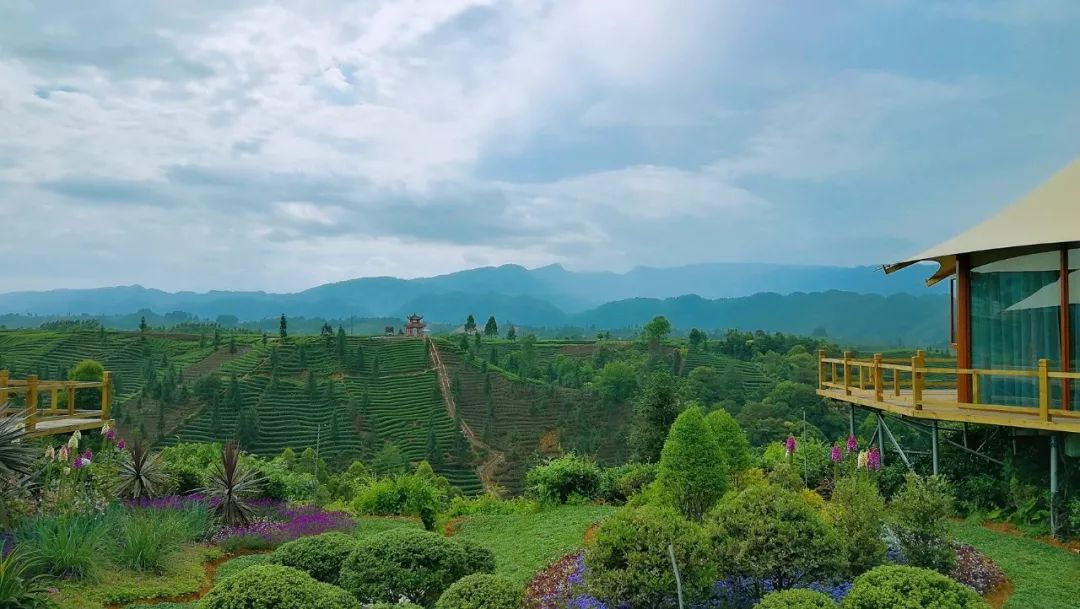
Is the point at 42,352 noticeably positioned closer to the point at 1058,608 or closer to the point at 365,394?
the point at 365,394

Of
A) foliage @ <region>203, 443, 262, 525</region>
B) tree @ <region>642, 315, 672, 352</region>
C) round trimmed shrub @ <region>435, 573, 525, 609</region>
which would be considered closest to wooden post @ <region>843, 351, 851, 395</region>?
round trimmed shrub @ <region>435, 573, 525, 609</region>

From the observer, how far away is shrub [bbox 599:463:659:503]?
1251 centimetres

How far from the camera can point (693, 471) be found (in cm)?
962

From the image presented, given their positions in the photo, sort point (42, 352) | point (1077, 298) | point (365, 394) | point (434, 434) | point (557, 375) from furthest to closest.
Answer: point (557, 375), point (42, 352), point (365, 394), point (434, 434), point (1077, 298)

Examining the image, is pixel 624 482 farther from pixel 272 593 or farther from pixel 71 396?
pixel 71 396

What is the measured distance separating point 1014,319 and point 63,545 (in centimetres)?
1207

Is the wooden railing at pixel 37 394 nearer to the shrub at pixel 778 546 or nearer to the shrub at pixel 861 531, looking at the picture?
the shrub at pixel 778 546

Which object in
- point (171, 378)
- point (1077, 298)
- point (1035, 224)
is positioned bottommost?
point (171, 378)

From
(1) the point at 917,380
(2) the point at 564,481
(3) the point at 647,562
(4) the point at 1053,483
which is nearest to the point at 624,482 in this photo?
(2) the point at 564,481

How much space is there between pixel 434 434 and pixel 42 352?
34.8 metres

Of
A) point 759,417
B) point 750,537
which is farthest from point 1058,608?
point 759,417

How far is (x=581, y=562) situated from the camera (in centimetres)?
754

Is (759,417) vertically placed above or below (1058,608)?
below

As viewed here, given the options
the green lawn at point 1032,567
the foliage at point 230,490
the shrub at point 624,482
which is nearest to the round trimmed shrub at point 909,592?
the green lawn at point 1032,567
